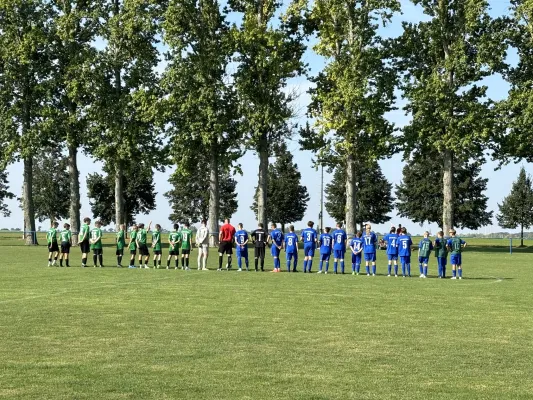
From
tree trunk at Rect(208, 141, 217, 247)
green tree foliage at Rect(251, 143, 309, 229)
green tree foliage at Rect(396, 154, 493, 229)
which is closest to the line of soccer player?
tree trunk at Rect(208, 141, 217, 247)

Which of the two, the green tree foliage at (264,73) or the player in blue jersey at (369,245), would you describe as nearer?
the player in blue jersey at (369,245)

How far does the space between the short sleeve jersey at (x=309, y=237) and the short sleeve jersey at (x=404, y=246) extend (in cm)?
319

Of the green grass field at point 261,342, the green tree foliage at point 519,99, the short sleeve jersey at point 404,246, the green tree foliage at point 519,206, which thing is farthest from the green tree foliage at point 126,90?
the green tree foliage at point 519,206

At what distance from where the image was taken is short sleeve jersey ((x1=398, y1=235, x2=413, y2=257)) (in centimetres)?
3175

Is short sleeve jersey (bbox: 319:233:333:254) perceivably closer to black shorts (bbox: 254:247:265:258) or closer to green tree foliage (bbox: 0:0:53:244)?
black shorts (bbox: 254:247:265:258)

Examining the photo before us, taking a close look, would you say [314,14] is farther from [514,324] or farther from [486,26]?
[514,324]

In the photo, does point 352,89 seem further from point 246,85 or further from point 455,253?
point 455,253

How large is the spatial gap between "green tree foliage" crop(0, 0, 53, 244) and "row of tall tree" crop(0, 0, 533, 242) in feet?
0.31

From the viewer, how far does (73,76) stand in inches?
2291

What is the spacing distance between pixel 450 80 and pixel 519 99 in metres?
4.34

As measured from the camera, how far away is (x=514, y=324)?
15.5 meters

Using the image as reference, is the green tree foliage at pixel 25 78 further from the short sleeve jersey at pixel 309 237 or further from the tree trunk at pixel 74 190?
the short sleeve jersey at pixel 309 237

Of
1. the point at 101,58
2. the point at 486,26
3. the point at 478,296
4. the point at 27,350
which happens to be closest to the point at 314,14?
the point at 486,26

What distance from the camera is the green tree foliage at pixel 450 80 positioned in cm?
5334
